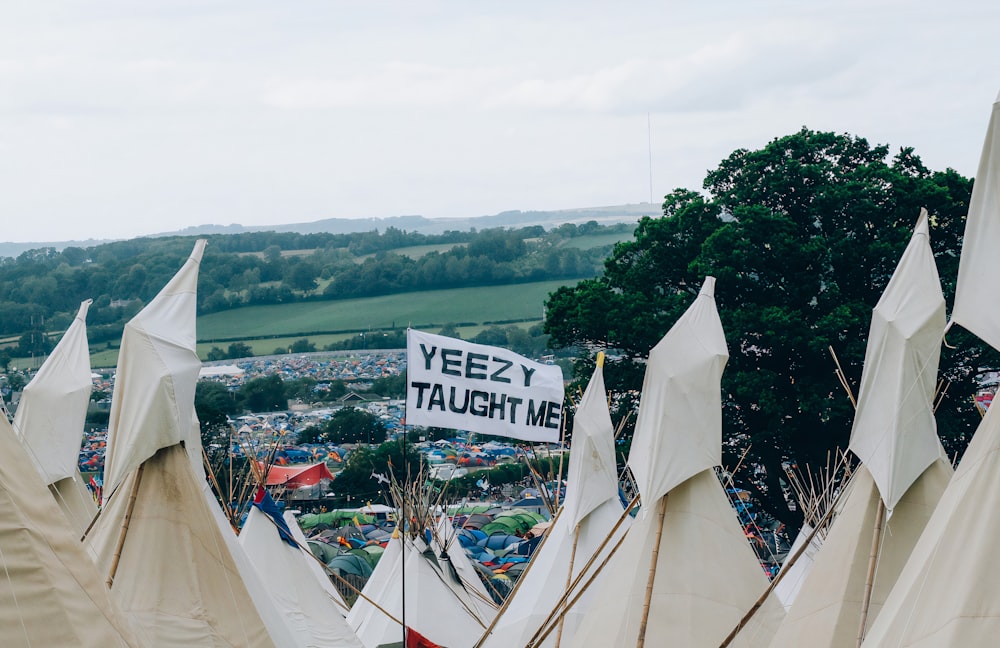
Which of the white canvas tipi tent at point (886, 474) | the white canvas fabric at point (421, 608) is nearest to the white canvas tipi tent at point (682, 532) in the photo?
the white canvas tipi tent at point (886, 474)

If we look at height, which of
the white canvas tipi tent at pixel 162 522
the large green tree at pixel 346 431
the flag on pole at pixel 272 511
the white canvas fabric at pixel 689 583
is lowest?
the large green tree at pixel 346 431

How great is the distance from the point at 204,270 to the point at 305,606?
105 m

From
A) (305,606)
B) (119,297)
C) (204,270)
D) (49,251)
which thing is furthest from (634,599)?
(49,251)

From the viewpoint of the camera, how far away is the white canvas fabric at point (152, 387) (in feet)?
42.3

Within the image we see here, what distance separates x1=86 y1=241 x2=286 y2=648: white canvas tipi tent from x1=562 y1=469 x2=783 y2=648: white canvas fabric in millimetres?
3721

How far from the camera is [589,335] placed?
94.2 feet

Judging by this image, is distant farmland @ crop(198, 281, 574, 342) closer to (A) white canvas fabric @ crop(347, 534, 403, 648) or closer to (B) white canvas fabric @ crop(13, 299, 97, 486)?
(A) white canvas fabric @ crop(347, 534, 403, 648)

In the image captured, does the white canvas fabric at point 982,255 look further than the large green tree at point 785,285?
No

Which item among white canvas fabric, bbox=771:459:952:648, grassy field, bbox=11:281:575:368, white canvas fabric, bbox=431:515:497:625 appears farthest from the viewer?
grassy field, bbox=11:281:575:368

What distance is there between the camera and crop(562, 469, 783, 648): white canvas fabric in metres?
13.3

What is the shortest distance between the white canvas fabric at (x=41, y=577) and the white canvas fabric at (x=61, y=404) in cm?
958

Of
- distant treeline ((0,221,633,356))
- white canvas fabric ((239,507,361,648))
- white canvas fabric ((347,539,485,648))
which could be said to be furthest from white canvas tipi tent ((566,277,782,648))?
distant treeline ((0,221,633,356))

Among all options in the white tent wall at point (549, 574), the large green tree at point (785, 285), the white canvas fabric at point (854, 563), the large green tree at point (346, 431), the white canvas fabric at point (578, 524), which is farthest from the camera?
the large green tree at point (346, 431)

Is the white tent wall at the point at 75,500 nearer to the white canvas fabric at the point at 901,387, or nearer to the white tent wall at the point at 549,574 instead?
the white tent wall at the point at 549,574
